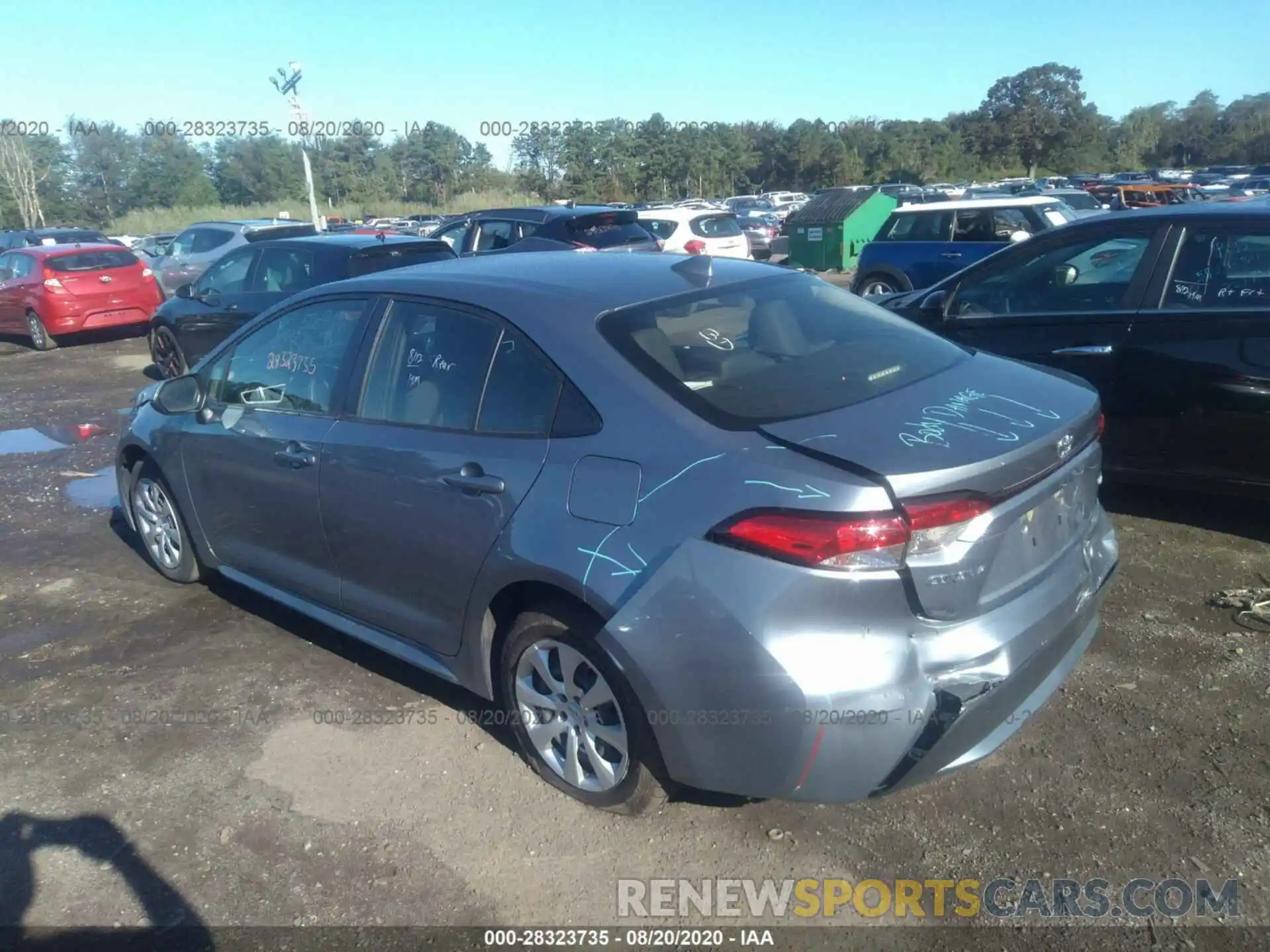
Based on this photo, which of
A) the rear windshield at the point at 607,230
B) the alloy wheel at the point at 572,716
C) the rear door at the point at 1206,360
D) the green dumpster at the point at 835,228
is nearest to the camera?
the alloy wheel at the point at 572,716

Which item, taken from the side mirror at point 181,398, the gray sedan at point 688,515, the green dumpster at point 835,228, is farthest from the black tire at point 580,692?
the green dumpster at point 835,228

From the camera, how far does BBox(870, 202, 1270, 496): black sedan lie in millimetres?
4668

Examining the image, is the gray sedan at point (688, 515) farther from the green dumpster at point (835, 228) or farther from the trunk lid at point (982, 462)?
the green dumpster at point (835, 228)

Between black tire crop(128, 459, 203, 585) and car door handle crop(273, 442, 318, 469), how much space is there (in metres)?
1.23

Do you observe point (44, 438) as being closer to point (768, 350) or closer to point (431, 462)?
point (431, 462)

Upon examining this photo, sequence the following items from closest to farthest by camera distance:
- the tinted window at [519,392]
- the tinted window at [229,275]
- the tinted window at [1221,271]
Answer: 1. the tinted window at [519,392]
2. the tinted window at [1221,271]
3. the tinted window at [229,275]

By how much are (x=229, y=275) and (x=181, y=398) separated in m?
6.23

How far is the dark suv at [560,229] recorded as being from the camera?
12.1m

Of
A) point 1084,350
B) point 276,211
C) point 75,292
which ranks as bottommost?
point 276,211

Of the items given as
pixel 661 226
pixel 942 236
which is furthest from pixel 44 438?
pixel 942 236

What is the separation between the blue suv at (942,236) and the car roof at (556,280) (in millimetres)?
10501

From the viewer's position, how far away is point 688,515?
2691 mm

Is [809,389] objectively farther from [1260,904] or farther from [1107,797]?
[1260,904]

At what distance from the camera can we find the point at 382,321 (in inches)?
150
